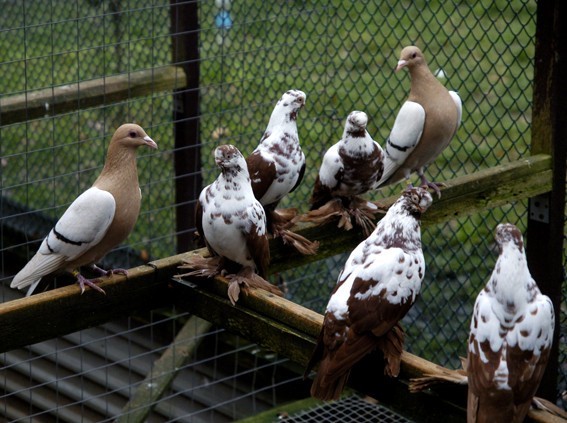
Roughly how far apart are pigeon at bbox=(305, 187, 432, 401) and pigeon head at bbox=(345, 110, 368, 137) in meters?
0.68

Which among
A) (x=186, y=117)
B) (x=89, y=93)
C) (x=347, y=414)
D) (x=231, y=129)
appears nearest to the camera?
(x=347, y=414)

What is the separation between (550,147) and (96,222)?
70.5 inches

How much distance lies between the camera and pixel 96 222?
9.29 ft

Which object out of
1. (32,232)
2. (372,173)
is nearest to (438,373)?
(372,173)

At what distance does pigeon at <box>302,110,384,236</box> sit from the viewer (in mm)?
3189

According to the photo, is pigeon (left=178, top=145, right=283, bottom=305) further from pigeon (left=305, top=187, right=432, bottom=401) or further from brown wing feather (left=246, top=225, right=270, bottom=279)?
pigeon (left=305, top=187, right=432, bottom=401)

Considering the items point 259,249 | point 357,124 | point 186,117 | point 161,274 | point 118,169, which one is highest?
point 357,124

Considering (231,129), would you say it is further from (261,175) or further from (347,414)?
(261,175)

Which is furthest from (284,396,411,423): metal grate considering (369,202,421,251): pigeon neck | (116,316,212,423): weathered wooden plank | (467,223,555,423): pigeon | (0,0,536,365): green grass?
(467,223,555,423): pigeon

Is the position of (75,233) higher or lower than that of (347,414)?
higher

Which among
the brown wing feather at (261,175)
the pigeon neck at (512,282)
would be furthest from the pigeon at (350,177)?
the pigeon neck at (512,282)

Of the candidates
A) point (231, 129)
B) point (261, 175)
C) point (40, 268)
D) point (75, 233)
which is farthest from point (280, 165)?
point (231, 129)

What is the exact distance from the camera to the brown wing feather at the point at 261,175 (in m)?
3.12

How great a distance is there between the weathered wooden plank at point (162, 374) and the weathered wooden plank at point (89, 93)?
1.05m
